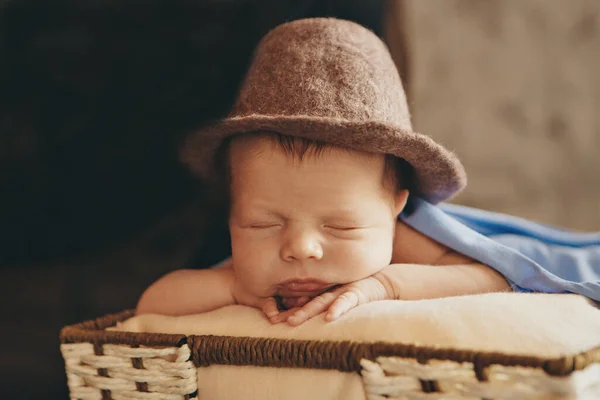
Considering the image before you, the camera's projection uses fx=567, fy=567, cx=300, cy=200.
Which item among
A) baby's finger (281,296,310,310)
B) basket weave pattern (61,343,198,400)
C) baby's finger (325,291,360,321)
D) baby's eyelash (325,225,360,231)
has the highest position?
baby's eyelash (325,225,360,231)

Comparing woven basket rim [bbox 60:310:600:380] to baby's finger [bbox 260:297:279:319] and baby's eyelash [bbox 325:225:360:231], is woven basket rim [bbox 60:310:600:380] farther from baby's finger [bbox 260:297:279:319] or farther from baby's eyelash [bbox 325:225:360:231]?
baby's eyelash [bbox 325:225:360:231]

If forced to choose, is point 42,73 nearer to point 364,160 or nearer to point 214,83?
point 214,83

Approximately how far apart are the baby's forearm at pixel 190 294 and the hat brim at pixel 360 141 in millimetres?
206

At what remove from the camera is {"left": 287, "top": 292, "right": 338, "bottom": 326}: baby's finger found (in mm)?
736

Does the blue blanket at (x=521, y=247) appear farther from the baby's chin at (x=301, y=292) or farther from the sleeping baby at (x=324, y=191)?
the baby's chin at (x=301, y=292)

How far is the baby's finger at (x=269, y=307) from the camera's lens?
781 millimetres

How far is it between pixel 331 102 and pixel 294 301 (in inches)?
11.9

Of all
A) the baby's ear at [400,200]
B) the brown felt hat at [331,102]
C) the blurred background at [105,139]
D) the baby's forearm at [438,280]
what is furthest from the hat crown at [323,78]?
the blurred background at [105,139]

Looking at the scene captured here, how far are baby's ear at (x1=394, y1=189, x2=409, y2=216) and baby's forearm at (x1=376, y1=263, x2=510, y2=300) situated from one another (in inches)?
3.9

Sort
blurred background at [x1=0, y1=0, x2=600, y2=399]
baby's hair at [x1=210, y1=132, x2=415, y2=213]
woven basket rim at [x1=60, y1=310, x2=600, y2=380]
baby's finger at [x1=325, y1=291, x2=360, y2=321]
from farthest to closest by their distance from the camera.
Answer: blurred background at [x1=0, y1=0, x2=600, y2=399], baby's hair at [x1=210, y1=132, x2=415, y2=213], baby's finger at [x1=325, y1=291, x2=360, y2=321], woven basket rim at [x1=60, y1=310, x2=600, y2=380]

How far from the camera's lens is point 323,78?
0.85 metres

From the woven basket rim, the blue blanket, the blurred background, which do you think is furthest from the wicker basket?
the blurred background

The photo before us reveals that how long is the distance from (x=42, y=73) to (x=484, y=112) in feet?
3.96

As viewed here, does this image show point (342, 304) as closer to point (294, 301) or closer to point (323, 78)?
point (294, 301)
